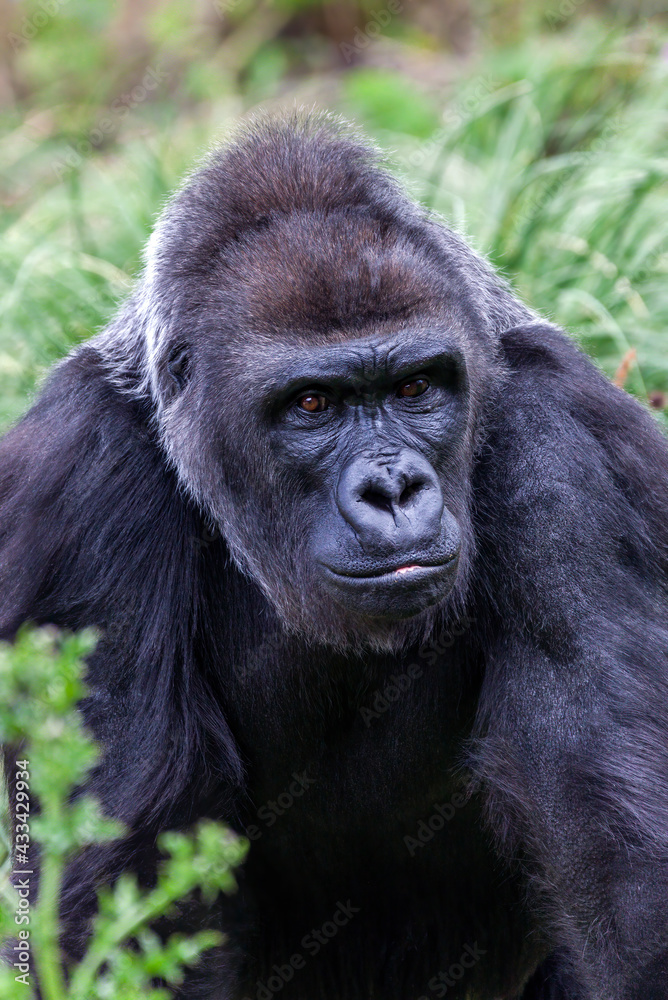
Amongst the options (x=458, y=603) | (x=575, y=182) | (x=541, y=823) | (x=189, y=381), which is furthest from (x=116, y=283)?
(x=541, y=823)

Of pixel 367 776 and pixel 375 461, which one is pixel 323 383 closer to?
pixel 375 461

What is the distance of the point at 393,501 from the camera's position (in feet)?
11.3

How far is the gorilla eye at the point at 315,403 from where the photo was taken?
3729mm

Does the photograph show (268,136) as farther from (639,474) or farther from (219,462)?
(639,474)

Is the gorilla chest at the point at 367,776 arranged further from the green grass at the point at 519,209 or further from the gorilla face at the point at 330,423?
the green grass at the point at 519,209

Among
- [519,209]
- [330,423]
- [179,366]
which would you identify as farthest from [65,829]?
[519,209]

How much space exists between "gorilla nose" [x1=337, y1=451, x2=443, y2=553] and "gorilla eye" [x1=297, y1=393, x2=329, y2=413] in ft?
0.84

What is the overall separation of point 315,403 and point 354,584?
0.58 meters

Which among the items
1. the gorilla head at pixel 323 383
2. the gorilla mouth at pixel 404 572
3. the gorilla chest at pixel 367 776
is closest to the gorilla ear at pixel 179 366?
the gorilla head at pixel 323 383

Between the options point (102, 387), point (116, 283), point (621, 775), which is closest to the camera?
point (621, 775)

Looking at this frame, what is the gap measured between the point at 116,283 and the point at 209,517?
139 inches

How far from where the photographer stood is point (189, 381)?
3.97 metres

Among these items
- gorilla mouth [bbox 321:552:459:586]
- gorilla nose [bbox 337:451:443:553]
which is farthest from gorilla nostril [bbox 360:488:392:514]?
gorilla mouth [bbox 321:552:459:586]

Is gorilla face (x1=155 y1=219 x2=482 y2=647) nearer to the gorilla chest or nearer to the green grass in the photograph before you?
the gorilla chest
